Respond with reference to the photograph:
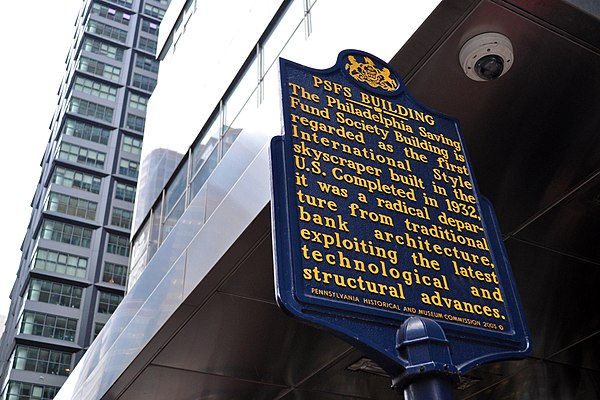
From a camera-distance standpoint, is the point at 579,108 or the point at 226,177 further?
the point at 226,177

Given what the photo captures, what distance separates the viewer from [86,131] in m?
75.8

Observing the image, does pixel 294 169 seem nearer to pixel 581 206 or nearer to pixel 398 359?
pixel 398 359

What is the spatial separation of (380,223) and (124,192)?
238ft

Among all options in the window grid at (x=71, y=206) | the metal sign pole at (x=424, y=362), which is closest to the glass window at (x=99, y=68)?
the window grid at (x=71, y=206)

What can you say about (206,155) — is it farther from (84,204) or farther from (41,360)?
(84,204)

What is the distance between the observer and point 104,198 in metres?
72.1

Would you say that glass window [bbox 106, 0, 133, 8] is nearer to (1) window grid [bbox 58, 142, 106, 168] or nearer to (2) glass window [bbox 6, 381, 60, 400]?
(1) window grid [bbox 58, 142, 106, 168]

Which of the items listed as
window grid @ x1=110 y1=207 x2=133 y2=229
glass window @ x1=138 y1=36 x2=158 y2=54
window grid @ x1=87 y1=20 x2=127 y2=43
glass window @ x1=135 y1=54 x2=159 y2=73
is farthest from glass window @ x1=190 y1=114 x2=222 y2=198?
window grid @ x1=87 y1=20 x2=127 y2=43

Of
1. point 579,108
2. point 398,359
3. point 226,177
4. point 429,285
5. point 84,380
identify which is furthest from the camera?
point 84,380

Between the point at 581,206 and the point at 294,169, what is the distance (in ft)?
14.8

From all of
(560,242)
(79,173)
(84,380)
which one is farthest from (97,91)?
(560,242)

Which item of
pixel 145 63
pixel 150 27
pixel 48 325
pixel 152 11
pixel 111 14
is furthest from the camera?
pixel 152 11

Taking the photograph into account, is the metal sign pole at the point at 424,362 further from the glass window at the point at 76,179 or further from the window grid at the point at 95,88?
the window grid at the point at 95,88

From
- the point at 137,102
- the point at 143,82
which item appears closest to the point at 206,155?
the point at 137,102
